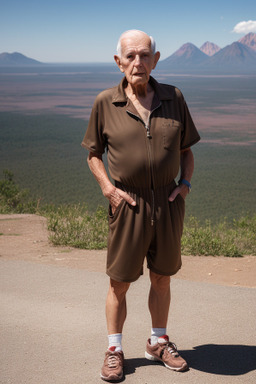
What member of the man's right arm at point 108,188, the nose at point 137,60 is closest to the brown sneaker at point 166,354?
the man's right arm at point 108,188

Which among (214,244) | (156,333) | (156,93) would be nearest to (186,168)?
(156,93)

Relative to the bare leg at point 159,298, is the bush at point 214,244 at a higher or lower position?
lower

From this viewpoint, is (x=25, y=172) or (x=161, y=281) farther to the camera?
(x=25, y=172)

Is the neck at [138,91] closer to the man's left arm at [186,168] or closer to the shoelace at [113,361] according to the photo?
the man's left arm at [186,168]

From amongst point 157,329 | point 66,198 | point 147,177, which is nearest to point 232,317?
point 157,329

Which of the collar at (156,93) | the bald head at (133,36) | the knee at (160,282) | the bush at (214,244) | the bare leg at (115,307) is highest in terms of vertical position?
the bald head at (133,36)

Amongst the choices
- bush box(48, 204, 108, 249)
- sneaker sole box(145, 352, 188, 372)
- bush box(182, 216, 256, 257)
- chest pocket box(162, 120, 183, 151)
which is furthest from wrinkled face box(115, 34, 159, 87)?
bush box(182, 216, 256, 257)

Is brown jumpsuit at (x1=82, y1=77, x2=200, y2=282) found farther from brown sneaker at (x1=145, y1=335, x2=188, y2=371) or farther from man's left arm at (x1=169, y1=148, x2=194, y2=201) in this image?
brown sneaker at (x1=145, y1=335, x2=188, y2=371)

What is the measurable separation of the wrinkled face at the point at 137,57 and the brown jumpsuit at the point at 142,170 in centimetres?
11

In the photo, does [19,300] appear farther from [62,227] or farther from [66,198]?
[66,198]

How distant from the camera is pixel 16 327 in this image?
3.27 meters

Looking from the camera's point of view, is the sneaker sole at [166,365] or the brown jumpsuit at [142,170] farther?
the sneaker sole at [166,365]

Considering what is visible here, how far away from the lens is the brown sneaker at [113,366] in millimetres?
2668

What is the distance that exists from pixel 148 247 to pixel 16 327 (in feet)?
3.60
